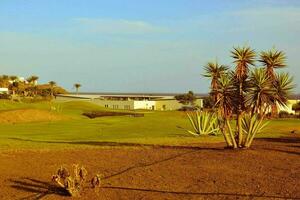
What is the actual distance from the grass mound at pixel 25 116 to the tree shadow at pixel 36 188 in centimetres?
4299

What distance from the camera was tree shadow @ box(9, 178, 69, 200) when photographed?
1412cm

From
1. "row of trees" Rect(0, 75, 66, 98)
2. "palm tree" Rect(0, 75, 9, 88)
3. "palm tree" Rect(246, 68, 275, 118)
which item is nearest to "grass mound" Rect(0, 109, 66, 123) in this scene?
"palm tree" Rect(246, 68, 275, 118)

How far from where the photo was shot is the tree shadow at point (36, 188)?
556 inches

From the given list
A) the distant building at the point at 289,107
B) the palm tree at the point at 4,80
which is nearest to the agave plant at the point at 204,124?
the distant building at the point at 289,107

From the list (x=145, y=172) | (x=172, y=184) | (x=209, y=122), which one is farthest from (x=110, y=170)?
(x=209, y=122)

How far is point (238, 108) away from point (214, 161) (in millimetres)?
4312

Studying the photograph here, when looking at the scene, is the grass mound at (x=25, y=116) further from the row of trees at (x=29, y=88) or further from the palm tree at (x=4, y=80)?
the palm tree at (x=4, y=80)

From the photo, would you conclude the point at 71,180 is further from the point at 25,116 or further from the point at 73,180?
the point at 25,116

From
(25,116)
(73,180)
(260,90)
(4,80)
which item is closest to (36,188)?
(73,180)

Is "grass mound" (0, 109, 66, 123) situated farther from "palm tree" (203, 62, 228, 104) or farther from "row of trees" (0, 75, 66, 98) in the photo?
"row of trees" (0, 75, 66, 98)

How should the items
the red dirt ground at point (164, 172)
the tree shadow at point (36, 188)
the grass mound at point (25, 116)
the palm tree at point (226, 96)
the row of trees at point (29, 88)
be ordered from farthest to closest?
the row of trees at point (29, 88)
the grass mound at point (25, 116)
the palm tree at point (226, 96)
the red dirt ground at point (164, 172)
the tree shadow at point (36, 188)

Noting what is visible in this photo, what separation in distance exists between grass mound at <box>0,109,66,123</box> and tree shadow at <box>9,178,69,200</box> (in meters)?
43.0

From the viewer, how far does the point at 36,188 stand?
49.8 ft

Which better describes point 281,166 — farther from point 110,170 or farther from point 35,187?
point 35,187
